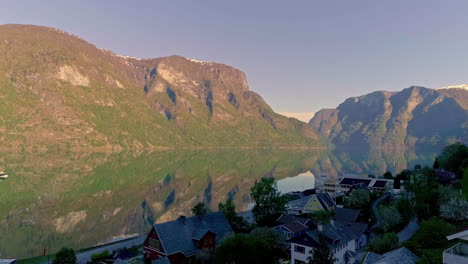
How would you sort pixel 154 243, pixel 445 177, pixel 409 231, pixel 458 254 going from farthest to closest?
pixel 445 177, pixel 409 231, pixel 154 243, pixel 458 254

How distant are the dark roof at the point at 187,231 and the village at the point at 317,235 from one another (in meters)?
0.05

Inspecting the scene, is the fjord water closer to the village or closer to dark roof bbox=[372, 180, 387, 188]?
the village

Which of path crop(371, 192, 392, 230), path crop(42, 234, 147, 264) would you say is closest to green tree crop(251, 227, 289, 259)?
path crop(371, 192, 392, 230)

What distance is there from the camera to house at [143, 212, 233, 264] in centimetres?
Result: 3897

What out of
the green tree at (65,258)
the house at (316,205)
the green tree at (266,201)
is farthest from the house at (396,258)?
the house at (316,205)

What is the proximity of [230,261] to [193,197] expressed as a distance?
75.7 metres

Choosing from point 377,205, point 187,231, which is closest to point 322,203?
point 377,205

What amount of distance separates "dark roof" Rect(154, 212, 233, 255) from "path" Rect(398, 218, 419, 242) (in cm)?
2452

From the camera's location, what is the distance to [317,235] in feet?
128

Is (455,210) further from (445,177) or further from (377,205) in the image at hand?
(445,177)

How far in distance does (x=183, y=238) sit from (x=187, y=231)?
1.31 meters

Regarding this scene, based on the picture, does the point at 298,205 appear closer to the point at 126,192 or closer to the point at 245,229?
the point at 245,229

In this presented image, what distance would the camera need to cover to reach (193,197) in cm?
10638

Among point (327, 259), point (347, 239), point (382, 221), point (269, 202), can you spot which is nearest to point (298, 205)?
point (269, 202)
